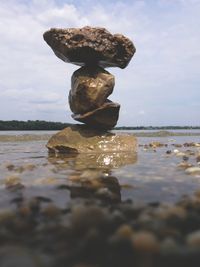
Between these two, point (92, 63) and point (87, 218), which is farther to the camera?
point (92, 63)

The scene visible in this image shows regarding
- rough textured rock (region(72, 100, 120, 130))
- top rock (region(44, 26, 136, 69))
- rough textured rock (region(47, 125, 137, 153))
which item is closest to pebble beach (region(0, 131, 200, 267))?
rough textured rock (region(47, 125, 137, 153))

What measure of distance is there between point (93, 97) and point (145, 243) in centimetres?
885

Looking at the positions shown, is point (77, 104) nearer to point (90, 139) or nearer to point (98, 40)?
point (90, 139)

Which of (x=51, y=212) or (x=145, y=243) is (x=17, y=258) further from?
(x=51, y=212)

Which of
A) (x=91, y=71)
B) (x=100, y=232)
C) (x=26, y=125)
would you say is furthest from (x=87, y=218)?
(x=26, y=125)

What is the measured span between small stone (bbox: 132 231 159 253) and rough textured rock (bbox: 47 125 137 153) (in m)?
8.65

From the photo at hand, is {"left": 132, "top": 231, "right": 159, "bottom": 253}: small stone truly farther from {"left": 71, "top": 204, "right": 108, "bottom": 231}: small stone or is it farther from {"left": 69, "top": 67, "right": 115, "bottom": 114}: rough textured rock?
{"left": 69, "top": 67, "right": 115, "bottom": 114}: rough textured rock

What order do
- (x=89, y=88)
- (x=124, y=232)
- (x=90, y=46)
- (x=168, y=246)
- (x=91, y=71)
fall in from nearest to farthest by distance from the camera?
(x=168, y=246)
(x=124, y=232)
(x=90, y=46)
(x=89, y=88)
(x=91, y=71)

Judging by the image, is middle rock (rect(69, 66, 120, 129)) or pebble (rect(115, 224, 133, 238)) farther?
middle rock (rect(69, 66, 120, 129))

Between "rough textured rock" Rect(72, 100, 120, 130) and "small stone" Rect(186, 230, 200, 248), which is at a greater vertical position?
"rough textured rock" Rect(72, 100, 120, 130)

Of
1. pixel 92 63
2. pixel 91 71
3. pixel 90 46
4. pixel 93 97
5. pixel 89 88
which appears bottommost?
pixel 93 97

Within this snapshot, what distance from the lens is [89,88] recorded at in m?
10.9

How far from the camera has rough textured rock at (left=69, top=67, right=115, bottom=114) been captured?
1097 cm

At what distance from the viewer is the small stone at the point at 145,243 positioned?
7.47ft
